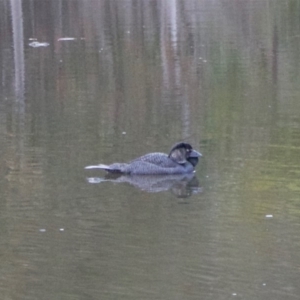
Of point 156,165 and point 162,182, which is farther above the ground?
point 156,165

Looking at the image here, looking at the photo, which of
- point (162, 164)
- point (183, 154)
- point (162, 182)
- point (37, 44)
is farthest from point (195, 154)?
point (37, 44)

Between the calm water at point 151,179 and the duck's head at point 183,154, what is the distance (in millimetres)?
177

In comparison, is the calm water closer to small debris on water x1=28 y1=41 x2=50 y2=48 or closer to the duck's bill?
the duck's bill

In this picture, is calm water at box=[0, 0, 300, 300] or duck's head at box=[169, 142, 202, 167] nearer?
calm water at box=[0, 0, 300, 300]

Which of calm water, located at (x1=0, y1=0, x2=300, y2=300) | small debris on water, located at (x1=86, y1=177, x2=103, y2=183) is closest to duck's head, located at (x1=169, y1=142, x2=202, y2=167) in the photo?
calm water, located at (x1=0, y1=0, x2=300, y2=300)

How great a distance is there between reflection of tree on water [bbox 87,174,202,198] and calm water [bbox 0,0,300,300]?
39 millimetres

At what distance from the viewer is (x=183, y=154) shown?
11484mm

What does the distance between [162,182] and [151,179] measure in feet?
0.48

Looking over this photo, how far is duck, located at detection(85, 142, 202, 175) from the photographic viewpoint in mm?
11289

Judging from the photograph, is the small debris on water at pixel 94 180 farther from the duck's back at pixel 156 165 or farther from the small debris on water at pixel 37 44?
the small debris on water at pixel 37 44

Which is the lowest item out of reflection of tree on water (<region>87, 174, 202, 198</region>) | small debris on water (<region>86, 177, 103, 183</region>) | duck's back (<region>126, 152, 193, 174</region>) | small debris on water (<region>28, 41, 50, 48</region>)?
reflection of tree on water (<region>87, 174, 202, 198</region>)

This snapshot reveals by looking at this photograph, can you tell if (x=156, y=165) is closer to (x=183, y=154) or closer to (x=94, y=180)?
(x=183, y=154)

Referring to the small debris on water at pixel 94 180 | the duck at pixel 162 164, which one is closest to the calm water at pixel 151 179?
the small debris on water at pixel 94 180

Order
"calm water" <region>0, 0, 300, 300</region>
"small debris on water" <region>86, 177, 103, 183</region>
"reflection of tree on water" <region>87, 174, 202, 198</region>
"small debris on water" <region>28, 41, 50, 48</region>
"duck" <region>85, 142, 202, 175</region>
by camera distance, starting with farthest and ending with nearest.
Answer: "small debris on water" <region>28, 41, 50, 48</region> → "duck" <region>85, 142, 202, 175</region> → "small debris on water" <region>86, 177, 103, 183</region> → "reflection of tree on water" <region>87, 174, 202, 198</region> → "calm water" <region>0, 0, 300, 300</region>
